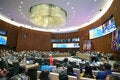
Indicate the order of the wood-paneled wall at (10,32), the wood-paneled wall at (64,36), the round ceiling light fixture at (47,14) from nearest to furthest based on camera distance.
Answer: the round ceiling light fixture at (47,14) < the wood-paneled wall at (10,32) < the wood-paneled wall at (64,36)

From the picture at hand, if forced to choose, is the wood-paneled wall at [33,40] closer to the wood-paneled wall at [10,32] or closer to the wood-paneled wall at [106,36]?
the wood-paneled wall at [10,32]

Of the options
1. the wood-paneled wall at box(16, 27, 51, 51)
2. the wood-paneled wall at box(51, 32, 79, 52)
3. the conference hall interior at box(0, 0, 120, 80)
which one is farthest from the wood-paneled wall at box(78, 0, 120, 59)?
the wood-paneled wall at box(16, 27, 51, 51)

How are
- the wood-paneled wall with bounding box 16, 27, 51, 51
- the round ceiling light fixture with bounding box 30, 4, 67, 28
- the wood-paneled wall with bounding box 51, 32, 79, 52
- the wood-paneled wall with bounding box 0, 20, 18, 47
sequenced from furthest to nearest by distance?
the wood-paneled wall with bounding box 51, 32, 79, 52
the wood-paneled wall with bounding box 16, 27, 51, 51
the wood-paneled wall with bounding box 0, 20, 18, 47
the round ceiling light fixture with bounding box 30, 4, 67, 28

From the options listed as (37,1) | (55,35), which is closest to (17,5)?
(37,1)

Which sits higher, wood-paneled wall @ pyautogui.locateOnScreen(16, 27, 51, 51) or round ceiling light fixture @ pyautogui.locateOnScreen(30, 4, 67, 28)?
round ceiling light fixture @ pyautogui.locateOnScreen(30, 4, 67, 28)

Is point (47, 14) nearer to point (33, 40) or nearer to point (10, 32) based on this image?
point (10, 32)

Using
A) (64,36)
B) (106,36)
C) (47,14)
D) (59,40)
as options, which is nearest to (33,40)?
(59,40)

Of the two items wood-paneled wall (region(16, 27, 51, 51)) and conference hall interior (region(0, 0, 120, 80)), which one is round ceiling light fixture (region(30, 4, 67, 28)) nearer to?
conference hall interior (region(0, 0, 120, 80))

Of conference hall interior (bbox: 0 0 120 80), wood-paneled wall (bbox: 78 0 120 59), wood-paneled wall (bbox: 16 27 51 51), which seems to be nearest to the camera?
conference hall interior (bbox: 0 0 120 80)

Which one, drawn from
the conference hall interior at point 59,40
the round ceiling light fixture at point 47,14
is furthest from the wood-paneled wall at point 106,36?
the round ceiling light fixture at point 47,14

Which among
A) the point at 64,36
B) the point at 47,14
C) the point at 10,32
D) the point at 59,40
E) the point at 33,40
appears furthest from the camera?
the point at 59,40

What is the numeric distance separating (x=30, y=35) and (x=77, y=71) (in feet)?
58.7

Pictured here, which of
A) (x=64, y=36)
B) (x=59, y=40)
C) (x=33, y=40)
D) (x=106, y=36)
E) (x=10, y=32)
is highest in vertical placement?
(x=64, y=36)

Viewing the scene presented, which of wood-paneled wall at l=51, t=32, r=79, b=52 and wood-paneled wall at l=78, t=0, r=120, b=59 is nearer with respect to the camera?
wood-paneled wall at l=78, t=0, r=120, b=59
